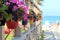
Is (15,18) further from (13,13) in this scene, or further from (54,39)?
(54,39)

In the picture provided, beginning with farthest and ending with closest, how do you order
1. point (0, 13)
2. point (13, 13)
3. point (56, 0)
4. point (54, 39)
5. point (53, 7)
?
point (53, 7)
point (56, 0)
point (54, 39)
point (13, 13)
point (0, 13)

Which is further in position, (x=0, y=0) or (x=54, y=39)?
(x=54, y=39)

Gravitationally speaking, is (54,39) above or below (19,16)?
below

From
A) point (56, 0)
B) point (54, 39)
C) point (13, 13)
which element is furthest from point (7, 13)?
point (56, 0)

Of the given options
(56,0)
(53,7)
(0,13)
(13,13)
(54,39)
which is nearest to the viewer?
(0,13)

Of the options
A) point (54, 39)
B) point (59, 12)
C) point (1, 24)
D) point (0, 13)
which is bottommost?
point (59, 12)

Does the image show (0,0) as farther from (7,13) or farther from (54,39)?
(54,39)

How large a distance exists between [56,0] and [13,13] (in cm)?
1276

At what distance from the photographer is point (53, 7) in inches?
612

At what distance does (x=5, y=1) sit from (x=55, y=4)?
1420cm

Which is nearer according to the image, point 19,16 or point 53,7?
point 19,16

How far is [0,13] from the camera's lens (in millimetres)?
1837

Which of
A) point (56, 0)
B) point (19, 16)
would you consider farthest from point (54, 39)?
point (56, 0)

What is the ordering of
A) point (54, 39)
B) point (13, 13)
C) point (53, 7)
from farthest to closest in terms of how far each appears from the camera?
point (53, 7), point (54, 39), point (13, 13)
